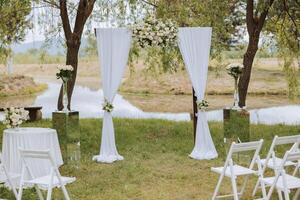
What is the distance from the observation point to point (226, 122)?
8641 mm

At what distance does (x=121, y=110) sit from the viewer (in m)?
18.6

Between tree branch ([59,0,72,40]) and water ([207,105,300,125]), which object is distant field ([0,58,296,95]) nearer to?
water ([207,105,300,125])

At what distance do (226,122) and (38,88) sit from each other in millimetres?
16894

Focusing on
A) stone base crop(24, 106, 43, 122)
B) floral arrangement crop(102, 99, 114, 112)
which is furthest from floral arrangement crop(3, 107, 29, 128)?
stone base crop(24, 106, 43, 122)

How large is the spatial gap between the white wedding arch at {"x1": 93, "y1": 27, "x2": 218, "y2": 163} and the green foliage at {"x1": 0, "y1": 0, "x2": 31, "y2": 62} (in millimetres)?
3112

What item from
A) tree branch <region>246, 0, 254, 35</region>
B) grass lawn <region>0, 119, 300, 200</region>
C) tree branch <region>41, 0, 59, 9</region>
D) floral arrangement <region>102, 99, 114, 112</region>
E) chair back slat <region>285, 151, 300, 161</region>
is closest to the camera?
chair back slat <region>285, 151, 300, 161</region>

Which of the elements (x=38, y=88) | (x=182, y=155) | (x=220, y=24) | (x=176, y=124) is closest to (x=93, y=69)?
(x=38, y=88)

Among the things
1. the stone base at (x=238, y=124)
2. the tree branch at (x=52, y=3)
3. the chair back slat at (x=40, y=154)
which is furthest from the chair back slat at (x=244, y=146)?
the tree branch at (x=52, y=3)

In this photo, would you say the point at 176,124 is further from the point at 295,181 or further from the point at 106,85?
the point at 295,181

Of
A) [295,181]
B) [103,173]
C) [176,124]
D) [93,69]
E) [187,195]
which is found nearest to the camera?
[295,181]

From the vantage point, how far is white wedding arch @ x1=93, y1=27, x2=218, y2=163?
335 inches

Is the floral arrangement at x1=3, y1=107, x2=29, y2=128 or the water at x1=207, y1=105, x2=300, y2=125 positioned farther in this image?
the water at x1=207, y1=105, x2=300, y2=125

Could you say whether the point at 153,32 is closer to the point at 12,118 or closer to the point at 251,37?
the point at 12,118

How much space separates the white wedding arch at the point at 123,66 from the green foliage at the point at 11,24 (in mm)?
3112
